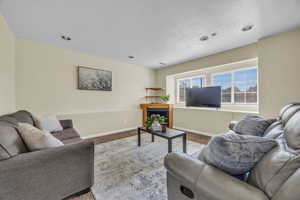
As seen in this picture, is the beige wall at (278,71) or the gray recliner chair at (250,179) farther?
the beige wall at (278,71)

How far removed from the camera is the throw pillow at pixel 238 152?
79cm

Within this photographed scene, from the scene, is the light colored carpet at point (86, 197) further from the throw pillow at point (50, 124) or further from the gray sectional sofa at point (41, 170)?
the throw pillow at point (50, 124)

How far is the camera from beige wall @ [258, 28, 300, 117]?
232cm

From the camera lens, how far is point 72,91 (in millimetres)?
3379

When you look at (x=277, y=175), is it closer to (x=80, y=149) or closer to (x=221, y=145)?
(x=221, y=145)

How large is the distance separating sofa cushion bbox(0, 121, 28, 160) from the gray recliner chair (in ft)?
4.53

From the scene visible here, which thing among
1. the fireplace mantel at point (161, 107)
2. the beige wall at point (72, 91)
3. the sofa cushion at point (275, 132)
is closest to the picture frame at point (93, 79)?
the beige wall at point (72, 91)

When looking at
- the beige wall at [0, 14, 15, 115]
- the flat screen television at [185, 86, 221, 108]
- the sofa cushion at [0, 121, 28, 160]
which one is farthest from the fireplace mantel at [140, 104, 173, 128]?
the sofa cushion at [0, 121, 28, 160]

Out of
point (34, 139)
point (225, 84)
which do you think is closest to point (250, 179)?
point (34, 139)

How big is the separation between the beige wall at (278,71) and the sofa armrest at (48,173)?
337 centimetres

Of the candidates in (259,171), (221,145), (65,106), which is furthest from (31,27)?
(259,171)

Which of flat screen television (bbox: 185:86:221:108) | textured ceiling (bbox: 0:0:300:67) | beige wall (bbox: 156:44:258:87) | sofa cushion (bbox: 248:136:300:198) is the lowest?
sofa cushion (bbox: 248:136:300:198)

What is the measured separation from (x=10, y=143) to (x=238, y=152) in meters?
1.85

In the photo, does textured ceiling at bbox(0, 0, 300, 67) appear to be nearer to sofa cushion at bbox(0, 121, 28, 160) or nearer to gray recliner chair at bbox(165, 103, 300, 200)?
sofa cushion at bbox(0, 121, 28, 160)
